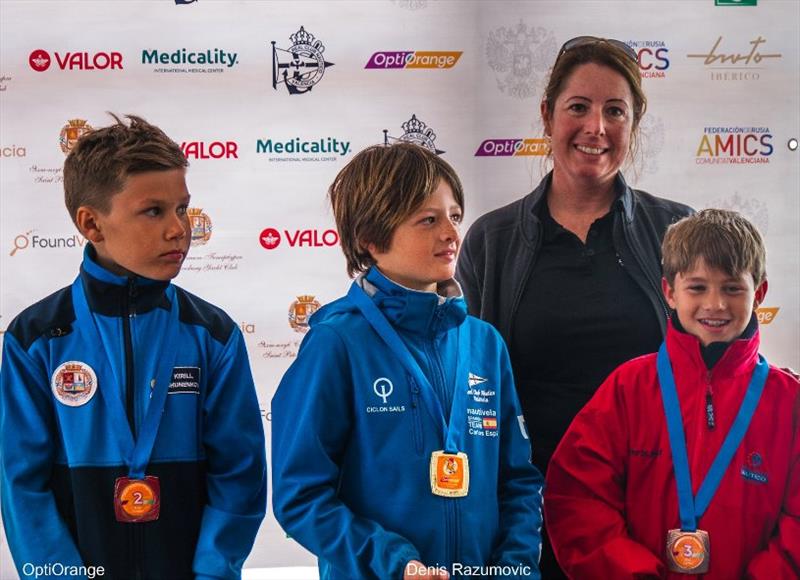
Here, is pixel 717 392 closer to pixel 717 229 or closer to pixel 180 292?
pixel 717 229

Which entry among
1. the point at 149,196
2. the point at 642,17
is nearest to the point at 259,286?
the point at 149,196

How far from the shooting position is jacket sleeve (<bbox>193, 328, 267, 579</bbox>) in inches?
83.0

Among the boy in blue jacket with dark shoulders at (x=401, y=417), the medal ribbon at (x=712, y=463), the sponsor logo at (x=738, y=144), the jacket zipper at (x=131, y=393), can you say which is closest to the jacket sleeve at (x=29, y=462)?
the jacket zipper at (x=131, y=393)

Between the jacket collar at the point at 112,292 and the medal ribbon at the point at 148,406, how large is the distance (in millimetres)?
29

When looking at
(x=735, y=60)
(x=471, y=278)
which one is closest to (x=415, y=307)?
(x=471, y=278)

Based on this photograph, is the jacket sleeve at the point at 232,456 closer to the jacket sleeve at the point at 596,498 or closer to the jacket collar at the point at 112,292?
the jacket collar at the point at 112,292

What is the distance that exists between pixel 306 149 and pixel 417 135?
36 centimetres

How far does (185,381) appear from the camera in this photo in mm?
2104

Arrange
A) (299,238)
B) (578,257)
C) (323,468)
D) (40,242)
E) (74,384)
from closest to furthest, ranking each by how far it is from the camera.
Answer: (323,468) → (74,384) → (578,257) → (40,242) → (299,238)

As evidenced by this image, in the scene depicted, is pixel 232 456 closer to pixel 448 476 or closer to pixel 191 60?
pixel 448 476

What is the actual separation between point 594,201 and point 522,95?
0.49m

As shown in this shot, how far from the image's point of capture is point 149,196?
2127 millimetres

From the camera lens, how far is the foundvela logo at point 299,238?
3051 millimetres

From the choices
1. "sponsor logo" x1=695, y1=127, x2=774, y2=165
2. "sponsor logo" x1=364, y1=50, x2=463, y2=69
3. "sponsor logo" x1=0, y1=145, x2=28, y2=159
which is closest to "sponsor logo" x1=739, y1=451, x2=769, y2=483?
"sponsor logo" x1=695, y1=127, x2=774, y2=165
